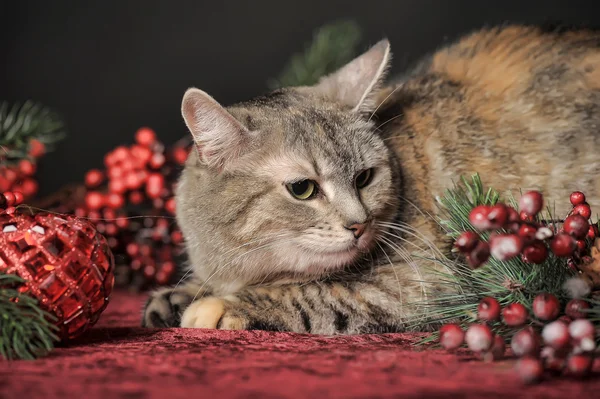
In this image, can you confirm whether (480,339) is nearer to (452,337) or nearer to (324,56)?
(452,337)

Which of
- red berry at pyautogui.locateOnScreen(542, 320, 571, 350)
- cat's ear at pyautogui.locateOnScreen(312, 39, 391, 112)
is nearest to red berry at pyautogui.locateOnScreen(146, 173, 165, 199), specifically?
cat's ear at pyautogui.locateOnScreen(312, 39, 391, 112)

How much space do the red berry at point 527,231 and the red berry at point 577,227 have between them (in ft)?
0.23

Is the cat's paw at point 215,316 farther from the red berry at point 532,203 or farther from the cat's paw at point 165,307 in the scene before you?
the red berry at point 532,203

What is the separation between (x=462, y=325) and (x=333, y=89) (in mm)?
682

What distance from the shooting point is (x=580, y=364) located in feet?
2.36

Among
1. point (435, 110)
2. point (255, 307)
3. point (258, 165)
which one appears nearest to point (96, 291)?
point (255, 307)

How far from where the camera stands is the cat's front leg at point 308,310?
1.16 metres

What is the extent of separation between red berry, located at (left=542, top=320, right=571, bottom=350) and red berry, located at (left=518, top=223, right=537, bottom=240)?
0.10m

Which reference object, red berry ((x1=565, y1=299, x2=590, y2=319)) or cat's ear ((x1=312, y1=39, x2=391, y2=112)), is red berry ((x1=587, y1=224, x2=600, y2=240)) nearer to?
red berry ((x1=565, y1=299, x2=590, y2=319))

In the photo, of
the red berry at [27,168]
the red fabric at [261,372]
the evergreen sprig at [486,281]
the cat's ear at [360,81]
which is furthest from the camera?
the red berry at [27,168]

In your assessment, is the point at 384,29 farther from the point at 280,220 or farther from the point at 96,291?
the point at 96,291

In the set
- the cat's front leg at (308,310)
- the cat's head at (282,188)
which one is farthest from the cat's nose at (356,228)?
the cat's front leg at (308,310)

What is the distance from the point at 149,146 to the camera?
170cm

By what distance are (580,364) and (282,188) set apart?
654 millimetres
